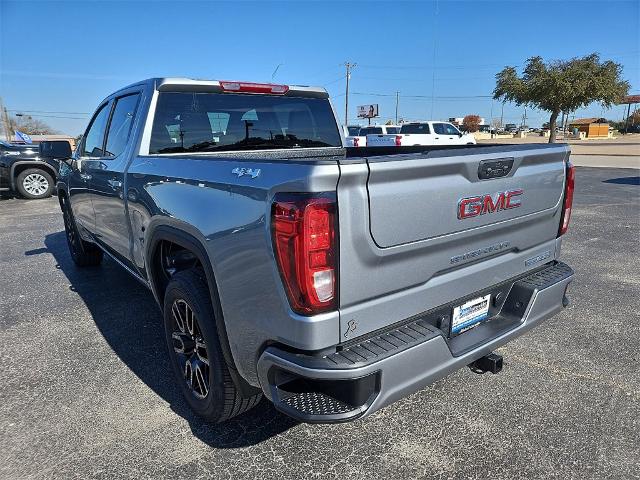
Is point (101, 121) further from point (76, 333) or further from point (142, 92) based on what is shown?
point (76, 333)

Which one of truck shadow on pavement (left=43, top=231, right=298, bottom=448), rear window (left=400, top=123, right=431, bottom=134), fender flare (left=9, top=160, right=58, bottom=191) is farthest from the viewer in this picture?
rear window (left=400, top=123, right=431, bottom=134)

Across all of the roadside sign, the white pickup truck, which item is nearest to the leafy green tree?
the white pickup truck

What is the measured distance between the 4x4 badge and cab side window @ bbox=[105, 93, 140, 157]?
1.73 m

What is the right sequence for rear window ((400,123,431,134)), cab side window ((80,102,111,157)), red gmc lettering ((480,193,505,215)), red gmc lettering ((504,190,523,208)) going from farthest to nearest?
rear window ((400,123,431,134)) → cab side window ((80,102,111,157)) → red gmc lettering ((504,190,523,208)) → red gmc lettering ((480,193,505,215))

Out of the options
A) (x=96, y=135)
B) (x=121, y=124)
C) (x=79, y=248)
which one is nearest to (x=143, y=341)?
(x=121, y=124)

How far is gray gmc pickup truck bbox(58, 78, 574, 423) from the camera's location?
5.88ft

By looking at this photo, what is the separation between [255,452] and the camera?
2.41 m

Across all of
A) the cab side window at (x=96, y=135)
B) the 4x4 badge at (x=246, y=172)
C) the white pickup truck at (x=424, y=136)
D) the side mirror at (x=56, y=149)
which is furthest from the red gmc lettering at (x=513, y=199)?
the white pickup truck at (x=424, y=136)

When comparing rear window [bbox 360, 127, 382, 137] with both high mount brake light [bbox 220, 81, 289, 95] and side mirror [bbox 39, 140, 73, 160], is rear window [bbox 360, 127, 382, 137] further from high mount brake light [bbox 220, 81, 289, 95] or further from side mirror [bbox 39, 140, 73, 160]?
high mount brake light [bbox 220, 81, 289, 95]

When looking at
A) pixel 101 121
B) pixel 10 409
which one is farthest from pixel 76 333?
pixel 101 121

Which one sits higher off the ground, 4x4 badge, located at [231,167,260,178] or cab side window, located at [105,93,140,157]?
cab side window, located at [105,93,140,157]

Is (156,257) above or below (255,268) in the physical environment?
below

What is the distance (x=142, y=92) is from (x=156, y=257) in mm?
1227

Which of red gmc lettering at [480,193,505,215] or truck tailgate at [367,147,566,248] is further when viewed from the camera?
red gmc lettering at [480,193,505,215]
